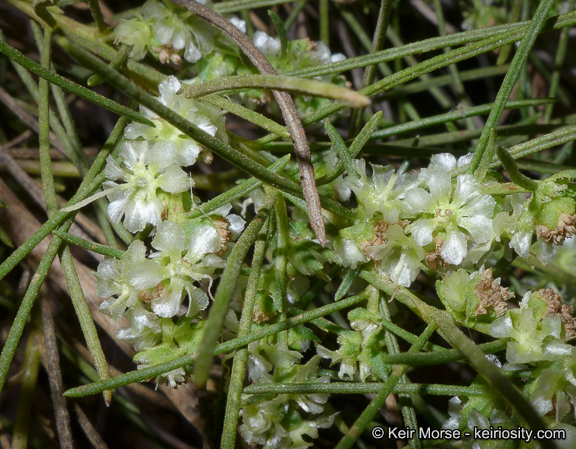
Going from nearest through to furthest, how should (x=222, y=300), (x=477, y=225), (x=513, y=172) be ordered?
(x=222, y=300) < (x=513, y=172) < (x=477, y=225)

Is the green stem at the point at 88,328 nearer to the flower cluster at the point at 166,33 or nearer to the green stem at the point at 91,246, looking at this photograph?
A: the green stem at the point at 91,246

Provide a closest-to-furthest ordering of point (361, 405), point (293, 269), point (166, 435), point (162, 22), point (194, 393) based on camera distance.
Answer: point (293, 269), point (162, 22), point (194, 393), point (361, 405), point (166, 435)

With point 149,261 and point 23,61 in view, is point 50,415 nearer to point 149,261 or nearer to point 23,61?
point 149,261

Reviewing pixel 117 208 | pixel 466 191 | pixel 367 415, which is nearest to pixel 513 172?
Result: pixel 466 191

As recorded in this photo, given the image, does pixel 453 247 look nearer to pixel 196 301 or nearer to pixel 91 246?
pixel 196 301

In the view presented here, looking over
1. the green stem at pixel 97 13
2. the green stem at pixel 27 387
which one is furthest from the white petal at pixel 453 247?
the green stem at pixel 27 387

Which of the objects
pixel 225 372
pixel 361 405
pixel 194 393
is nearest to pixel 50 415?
pixel 194 393
